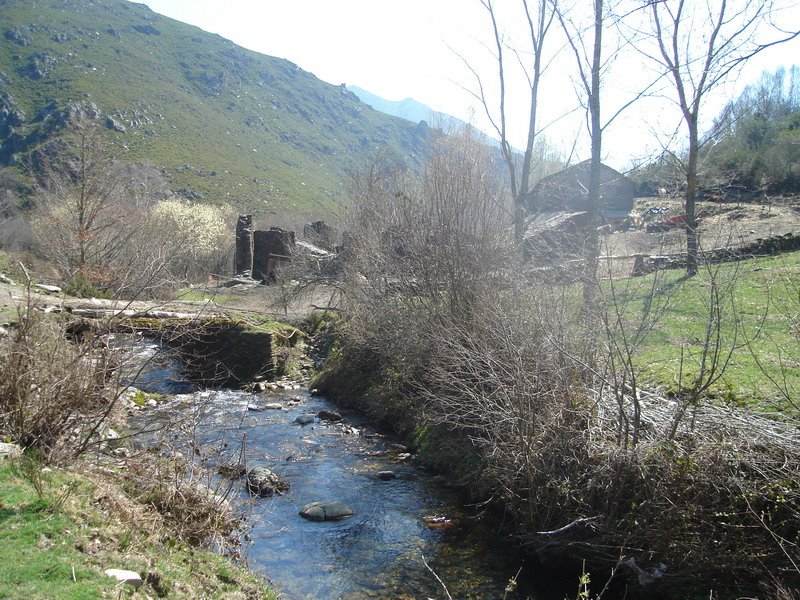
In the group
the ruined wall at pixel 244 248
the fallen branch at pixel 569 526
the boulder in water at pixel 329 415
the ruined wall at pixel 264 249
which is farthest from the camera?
the ruined wall at pixel 244 248

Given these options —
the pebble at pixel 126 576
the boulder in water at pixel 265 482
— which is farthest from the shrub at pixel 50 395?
the boulder in water at pixel 265 482

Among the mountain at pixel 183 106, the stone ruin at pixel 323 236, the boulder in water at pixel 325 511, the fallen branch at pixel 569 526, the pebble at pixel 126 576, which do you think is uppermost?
the mountain at pixel 183 106

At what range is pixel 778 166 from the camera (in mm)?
29312

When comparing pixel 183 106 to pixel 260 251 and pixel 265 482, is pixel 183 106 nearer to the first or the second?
pixel 260 251

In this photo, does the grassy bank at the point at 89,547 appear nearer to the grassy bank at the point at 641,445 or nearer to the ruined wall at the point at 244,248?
the grassy bank at the point at 641,445

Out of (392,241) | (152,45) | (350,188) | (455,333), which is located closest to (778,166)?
(350,188)

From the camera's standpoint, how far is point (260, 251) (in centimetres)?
3303

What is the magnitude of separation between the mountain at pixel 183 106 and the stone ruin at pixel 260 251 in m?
26.6

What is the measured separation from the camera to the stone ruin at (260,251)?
1161 inches

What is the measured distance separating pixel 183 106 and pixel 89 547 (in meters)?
100

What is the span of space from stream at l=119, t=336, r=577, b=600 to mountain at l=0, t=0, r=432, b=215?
51483 millimetres

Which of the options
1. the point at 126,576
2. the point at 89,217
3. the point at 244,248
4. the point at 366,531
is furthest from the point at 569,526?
the point at 244,248

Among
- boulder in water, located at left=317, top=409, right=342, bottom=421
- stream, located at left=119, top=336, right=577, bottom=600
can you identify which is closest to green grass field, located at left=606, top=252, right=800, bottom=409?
stream, located at left=119, top=336, right=577, bottom=600

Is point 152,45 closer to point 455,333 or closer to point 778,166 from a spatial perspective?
point 778,166
